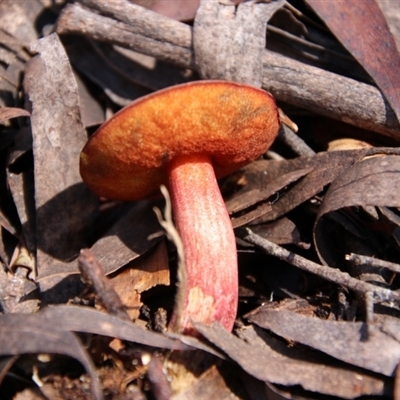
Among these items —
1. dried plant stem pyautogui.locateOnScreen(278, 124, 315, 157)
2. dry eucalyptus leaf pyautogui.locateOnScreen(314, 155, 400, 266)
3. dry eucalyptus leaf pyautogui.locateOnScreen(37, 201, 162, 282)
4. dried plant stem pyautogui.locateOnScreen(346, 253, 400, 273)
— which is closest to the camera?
dried plant stem pyautogui.locateOnScreen(346, 253, 400, 273)

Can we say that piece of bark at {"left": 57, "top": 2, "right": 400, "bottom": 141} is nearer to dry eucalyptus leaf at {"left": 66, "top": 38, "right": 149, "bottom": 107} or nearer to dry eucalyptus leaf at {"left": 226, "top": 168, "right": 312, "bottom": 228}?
dry eucalyptus leaf at {"left": 66, "top": 38, "right": 149, "bottom": 107}

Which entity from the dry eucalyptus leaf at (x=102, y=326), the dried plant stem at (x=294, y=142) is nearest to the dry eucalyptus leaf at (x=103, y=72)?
the dried plant stem at (x=294, y=142)

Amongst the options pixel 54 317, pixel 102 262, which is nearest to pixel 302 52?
pixel 102 262

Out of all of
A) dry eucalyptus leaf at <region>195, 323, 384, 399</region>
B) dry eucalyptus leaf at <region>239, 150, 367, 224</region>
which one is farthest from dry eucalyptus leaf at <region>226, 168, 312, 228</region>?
dry eucalyptus leaf at <region>195, 323, 384, 399</region>

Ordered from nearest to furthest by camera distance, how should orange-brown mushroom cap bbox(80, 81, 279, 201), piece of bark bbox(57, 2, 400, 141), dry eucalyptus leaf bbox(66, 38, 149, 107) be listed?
orange-brown mushroom cap bbox(80, 81, 279, 201) < piece of bark bbox(57, 2, 400, 141) < dry eucalyptus leaf bbox(66, 38, 149, 107)

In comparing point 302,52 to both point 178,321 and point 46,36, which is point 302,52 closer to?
point 46,36

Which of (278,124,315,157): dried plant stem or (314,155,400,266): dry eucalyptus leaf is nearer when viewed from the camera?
(314,155,400,266): dry eucalyptus leaf

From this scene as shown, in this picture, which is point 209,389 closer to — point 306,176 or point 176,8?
point 306,176
